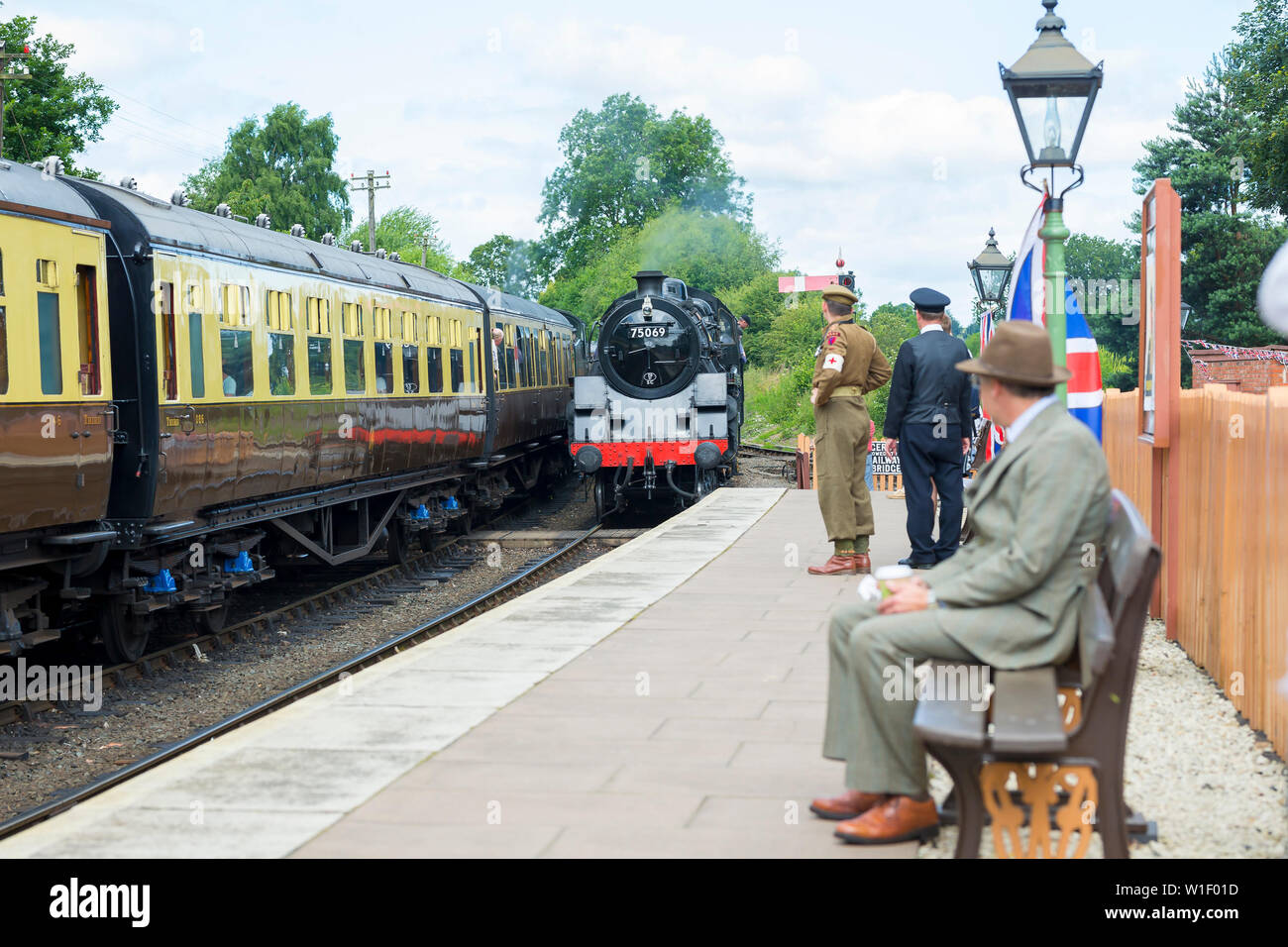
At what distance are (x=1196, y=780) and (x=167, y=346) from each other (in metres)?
7.61

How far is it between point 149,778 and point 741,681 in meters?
2.83

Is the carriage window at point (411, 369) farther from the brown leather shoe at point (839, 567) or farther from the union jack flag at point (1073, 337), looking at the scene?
the union jack flag at point (1073, 337)

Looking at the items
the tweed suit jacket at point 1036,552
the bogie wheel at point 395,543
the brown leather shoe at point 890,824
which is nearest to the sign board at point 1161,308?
the tweed suit jacket at point 1036,552

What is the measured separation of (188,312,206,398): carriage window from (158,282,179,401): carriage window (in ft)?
0.83

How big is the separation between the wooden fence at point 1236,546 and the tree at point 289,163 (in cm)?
6187

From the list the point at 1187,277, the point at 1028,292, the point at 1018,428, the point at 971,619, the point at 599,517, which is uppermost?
the point at 1187,277

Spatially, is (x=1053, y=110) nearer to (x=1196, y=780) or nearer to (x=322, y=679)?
(x=1196, y=780)

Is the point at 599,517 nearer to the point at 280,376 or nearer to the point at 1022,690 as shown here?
the point at 280,376

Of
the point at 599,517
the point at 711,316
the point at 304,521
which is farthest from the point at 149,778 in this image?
the point at 711,316

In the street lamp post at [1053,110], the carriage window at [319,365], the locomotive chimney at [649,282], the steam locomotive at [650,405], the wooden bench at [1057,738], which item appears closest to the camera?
the wooden bench at [1057,738]

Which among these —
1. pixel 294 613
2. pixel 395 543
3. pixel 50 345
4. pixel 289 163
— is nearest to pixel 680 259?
pixel 289 163

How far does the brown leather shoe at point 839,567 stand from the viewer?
405 inches

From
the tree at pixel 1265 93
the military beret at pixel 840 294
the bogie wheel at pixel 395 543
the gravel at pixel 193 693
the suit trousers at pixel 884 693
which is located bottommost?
the gravel at pixel 193 693

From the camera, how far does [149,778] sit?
5.08m
